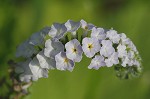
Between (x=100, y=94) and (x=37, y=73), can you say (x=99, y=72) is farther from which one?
(x=37, y=73)

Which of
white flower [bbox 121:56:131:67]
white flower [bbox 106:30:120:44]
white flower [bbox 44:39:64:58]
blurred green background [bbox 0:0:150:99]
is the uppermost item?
blurred green background [bbox 0:0:150:99]

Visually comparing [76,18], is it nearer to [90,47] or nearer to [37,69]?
[37,69]

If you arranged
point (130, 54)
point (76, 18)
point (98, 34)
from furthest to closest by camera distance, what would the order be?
point (76, 18), point (130, 54), point (98, 34)

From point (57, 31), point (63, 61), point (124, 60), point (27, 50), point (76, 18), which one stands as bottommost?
point (63, 61)

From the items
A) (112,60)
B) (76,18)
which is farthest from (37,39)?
(76,18)

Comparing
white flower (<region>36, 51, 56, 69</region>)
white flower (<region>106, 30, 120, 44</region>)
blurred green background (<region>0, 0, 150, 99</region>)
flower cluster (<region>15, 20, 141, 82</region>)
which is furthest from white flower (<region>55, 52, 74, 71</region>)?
blurred green background (<region>0, 0, 150, 99</region>)

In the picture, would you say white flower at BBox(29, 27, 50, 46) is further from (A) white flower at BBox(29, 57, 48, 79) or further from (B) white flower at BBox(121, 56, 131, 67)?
(B) white flower at BBox(121, 56, 131, 67)

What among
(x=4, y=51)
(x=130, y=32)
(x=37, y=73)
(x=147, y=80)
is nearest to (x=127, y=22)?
(x=130, y=32)
